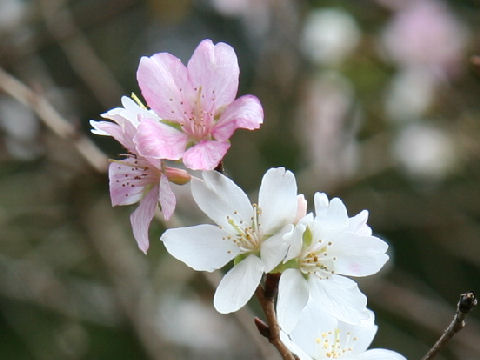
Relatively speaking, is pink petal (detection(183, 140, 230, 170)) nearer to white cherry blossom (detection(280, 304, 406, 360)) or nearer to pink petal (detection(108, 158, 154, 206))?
pink petal (detection(108, 158, 154, 206))

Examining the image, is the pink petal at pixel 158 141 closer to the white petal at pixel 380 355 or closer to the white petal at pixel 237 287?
the white petal at pixel 237 287

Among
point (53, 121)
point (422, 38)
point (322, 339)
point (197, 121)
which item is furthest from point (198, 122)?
point (422, 38)

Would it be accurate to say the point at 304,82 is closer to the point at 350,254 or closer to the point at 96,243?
the point at 96,243

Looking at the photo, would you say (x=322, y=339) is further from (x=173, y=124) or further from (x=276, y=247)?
(x=173, y=124)

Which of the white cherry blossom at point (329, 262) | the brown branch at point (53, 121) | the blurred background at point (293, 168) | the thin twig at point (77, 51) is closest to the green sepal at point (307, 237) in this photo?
the white cherry blossom at point (329, 262)

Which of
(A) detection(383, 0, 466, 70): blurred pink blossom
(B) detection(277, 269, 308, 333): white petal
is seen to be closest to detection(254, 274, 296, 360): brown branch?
(B) detection(277, 269, 308, 333): white petal

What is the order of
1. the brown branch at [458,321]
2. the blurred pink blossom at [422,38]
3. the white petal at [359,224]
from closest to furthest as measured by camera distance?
the brown branch at [458,321] < the white petal at [359,224] < the blurred pink blossom at [422,38]
